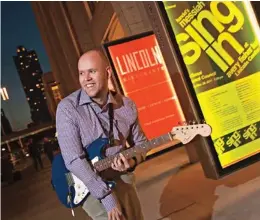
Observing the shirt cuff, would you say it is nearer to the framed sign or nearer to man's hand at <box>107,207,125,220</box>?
man's hand at <box>107,207,125,220</box>

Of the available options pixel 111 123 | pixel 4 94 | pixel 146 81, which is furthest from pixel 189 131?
pixel 4 94

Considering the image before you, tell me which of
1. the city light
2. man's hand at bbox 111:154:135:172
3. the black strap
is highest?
the city light

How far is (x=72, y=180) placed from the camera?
2732 millimetres

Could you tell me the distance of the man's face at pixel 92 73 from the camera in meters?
2.62

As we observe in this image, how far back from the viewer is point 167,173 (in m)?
7.55

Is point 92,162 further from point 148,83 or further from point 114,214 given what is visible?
point 148,83

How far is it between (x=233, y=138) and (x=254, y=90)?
75cm

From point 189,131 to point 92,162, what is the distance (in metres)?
0.83

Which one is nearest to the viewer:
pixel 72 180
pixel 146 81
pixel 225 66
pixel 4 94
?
pixel 72 180

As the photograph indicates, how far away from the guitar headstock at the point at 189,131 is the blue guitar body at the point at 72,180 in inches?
26.6

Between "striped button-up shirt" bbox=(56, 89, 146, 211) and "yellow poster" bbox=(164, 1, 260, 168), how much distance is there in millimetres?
2457

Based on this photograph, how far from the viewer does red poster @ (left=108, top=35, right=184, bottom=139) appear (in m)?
8.23

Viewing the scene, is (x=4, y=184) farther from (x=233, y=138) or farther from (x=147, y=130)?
(x=233, y=138)

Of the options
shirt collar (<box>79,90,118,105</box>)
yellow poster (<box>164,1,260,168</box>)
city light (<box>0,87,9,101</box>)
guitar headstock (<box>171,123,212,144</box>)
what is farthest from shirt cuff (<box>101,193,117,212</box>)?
city light (<box>0,87,9,101</box>)
